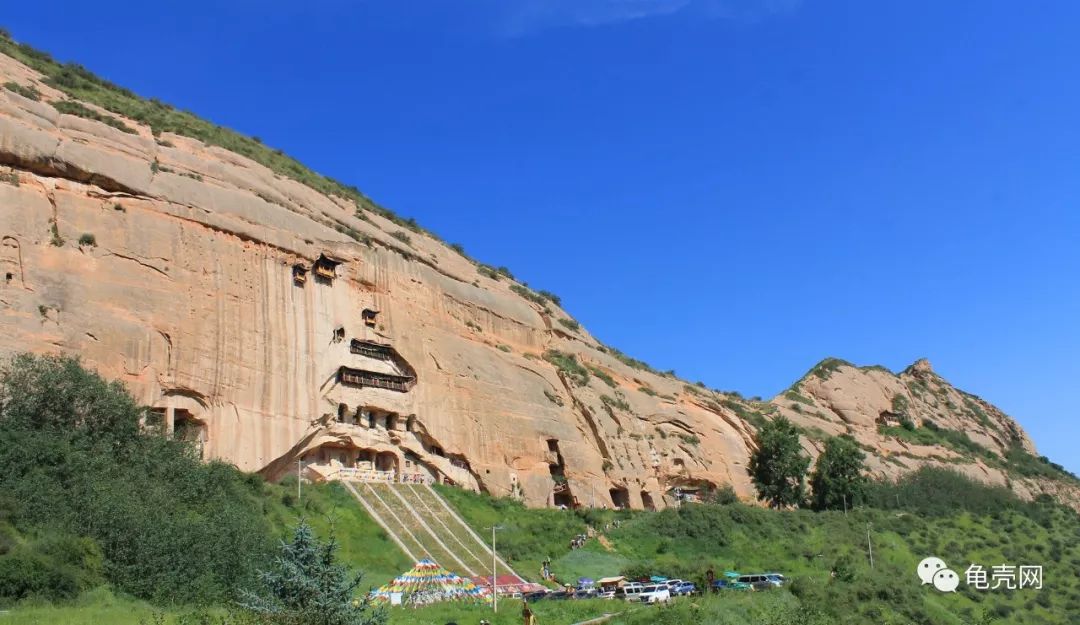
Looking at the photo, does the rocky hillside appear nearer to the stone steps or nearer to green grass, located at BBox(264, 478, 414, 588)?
green grass, located at BBox(264, 478, 414, 588)

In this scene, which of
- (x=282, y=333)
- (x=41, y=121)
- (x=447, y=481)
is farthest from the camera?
(x=447, y=481)

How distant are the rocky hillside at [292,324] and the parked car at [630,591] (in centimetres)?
1473

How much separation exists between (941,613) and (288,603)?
31431 millimetres

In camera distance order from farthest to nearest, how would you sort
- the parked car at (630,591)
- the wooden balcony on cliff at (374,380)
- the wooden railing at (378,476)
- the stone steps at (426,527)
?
1. the wooden balcony on cliff at (374,380)
2. the wooden railing at (378,476)
3. the stone steps at (426,527)
4. the parked car at (630,591)

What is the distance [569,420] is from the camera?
54.6 meters

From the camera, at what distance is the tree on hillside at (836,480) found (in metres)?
64.2

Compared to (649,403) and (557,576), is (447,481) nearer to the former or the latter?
(557,576)

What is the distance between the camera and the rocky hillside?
1316 inches

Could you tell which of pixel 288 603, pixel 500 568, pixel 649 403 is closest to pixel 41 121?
pixel 500 568

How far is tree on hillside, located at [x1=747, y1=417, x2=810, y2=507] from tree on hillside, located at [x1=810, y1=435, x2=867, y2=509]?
100 centimetres

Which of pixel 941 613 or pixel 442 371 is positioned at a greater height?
pixel 442 371

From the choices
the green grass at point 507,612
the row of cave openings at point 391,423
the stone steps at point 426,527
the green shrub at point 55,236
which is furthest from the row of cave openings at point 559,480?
the green shrub at point 55,236

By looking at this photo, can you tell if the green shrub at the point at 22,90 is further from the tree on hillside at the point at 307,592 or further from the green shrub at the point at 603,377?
the green shrub at the point at 603,377

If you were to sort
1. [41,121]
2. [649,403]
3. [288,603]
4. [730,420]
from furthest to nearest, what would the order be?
1. [730,420]
2. [649,403]
3. [41,121]
4. [288,603]
